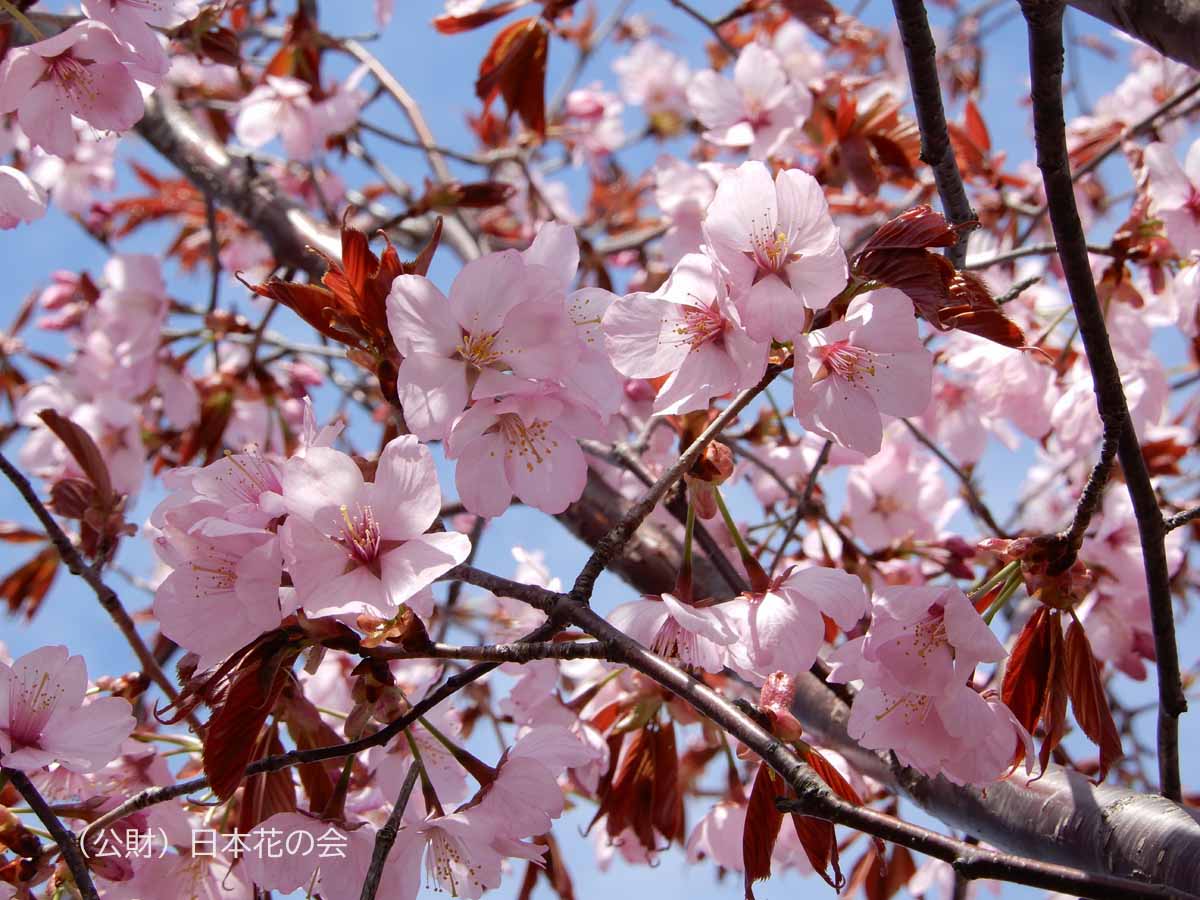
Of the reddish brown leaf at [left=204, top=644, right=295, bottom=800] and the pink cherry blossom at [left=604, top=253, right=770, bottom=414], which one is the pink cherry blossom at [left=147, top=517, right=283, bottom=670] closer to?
the reddish brown leaf at [left=204, top=644, right=295, bottom=800]

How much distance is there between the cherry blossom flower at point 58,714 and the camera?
1.15 metres

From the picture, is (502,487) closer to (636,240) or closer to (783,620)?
(783,620)

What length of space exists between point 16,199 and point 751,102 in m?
1.46

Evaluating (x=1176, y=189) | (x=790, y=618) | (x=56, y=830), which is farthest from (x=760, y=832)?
(x=1176, y=189)

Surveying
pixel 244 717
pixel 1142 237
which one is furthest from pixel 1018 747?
pixel 1142 237

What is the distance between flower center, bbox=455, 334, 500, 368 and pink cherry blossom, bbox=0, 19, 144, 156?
661 mm

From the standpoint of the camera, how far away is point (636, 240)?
2.80m

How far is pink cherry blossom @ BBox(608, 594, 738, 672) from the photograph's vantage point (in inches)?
39.3

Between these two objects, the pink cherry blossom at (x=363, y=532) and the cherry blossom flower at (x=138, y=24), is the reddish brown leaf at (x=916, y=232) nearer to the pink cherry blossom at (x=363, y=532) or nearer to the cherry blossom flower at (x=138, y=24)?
the pink cherry blossom at (x=363, y=532)

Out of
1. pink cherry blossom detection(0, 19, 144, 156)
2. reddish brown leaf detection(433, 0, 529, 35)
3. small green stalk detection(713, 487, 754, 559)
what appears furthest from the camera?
reddish brown leaf detection(433, 0, 529, 35)

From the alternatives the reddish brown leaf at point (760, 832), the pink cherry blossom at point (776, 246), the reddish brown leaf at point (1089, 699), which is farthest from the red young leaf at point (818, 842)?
the pink cherry blossom at point (776, 246)

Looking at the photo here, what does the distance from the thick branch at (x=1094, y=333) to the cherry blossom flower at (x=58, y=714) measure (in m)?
1.15

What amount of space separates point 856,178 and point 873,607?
47.0 inches

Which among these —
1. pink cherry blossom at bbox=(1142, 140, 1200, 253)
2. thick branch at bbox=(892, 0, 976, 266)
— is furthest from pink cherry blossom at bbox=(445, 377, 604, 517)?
pink cherry blossom at bbox=(1142, 140, 1200, 253)
